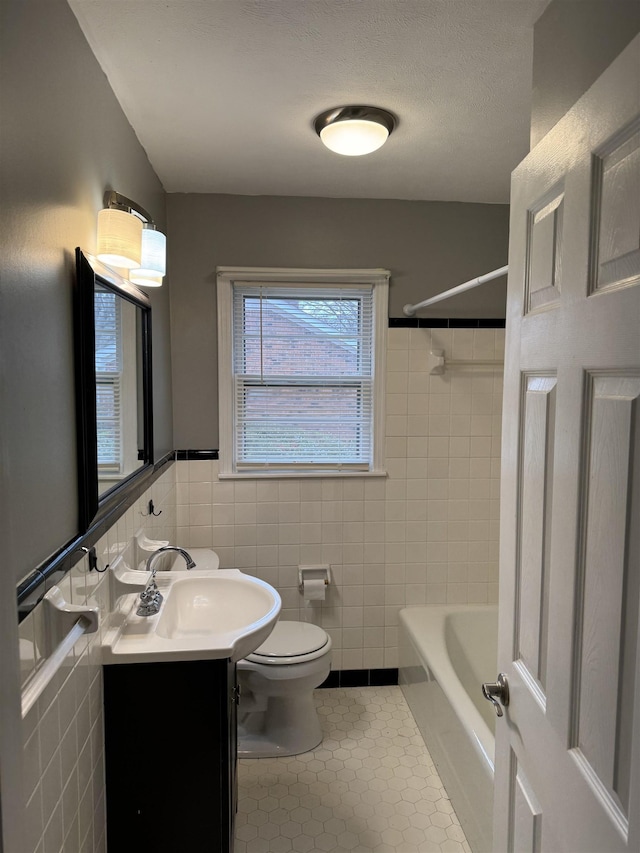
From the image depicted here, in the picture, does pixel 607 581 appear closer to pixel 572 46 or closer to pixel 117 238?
pixel 572 46

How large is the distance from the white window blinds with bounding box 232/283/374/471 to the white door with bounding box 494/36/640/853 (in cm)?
160

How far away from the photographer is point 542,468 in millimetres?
1037

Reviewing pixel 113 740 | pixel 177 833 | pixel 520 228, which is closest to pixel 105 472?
pixel 113 740

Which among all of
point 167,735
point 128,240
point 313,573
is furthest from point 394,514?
point 128,240

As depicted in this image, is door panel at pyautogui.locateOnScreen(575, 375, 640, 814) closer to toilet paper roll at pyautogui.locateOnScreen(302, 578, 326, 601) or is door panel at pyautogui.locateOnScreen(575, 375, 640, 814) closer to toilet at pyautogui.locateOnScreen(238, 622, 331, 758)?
toilet at pyautogui.locateOnScreen(238, 622, 331, 758)

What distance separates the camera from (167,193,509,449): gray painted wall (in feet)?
8.71

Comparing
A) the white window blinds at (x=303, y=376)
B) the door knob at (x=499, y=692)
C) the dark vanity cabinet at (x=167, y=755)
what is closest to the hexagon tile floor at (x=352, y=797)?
the dark vanity cabinet at (x=167, y=755)

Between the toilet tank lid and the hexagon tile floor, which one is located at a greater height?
the toilet tank lid

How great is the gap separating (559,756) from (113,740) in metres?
1.18

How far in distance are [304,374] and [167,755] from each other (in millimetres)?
1759

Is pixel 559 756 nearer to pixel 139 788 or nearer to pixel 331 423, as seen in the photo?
pixel 139 788

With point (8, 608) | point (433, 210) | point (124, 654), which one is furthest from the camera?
point (433, 210)

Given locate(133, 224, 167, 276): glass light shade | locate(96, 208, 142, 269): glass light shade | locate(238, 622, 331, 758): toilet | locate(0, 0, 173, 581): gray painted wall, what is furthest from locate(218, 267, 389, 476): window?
locate(0, 0, 173, 581): gray painted wall

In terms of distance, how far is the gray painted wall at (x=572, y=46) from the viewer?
971 millimetres
